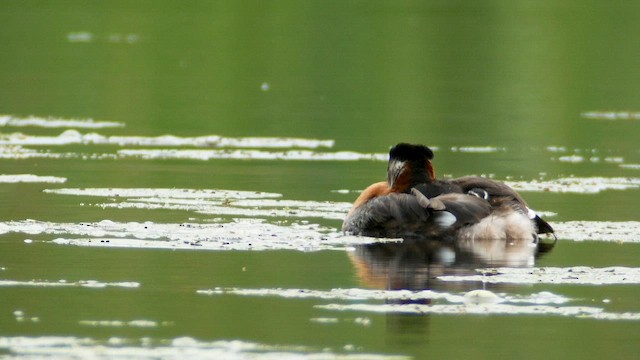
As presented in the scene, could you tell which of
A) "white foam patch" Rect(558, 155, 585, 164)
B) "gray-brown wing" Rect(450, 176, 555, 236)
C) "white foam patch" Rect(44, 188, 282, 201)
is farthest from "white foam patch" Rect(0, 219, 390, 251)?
"white foam patch" Rect(558, 155, 585, 164)

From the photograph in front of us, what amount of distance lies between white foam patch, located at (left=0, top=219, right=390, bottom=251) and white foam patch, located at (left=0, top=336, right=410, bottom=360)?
3.50m

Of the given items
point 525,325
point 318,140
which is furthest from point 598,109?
point 525,325

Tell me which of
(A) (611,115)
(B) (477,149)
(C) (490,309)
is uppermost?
(A) (611,115)

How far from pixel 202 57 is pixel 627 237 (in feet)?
69.8

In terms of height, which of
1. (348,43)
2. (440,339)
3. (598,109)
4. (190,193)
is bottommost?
(440,339)

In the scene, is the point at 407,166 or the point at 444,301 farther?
the point at 407,166

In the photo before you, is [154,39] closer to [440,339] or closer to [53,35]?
[53,35]

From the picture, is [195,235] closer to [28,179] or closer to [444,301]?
[444,301]

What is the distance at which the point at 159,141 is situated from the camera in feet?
64.6

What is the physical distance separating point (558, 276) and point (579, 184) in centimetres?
561

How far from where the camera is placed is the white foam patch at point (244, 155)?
1845cm

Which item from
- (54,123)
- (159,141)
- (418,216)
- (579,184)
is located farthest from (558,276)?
(54,123)

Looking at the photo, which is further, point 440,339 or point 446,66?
point 446,66

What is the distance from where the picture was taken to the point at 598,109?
969 inches
